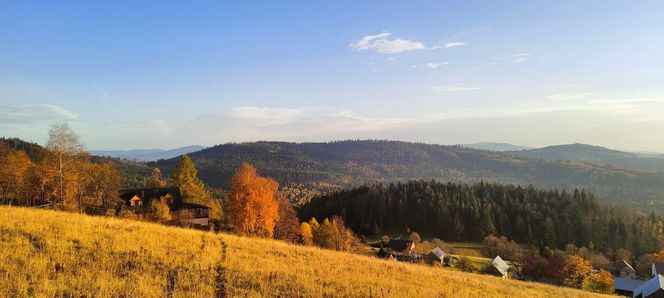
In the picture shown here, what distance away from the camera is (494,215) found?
133m

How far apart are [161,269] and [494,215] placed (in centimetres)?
13414

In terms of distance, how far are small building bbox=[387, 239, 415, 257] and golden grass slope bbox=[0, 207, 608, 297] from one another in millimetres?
76445

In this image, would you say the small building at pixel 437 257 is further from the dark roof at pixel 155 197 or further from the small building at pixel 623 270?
the dark roof at pixel 155 197

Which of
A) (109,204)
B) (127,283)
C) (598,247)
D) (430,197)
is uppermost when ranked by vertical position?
(127,283)

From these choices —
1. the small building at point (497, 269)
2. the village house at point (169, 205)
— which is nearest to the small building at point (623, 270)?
the small building at point (497, 269)

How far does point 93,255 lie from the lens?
1342 centimetres

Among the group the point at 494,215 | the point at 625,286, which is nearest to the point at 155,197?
the point at 625,286

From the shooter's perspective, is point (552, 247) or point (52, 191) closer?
point (52, 191)

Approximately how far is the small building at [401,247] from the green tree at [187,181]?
47179 millimetres

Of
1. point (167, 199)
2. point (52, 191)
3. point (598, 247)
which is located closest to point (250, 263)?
point (52, 191)

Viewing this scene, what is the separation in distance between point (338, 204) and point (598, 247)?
7983 centimetres

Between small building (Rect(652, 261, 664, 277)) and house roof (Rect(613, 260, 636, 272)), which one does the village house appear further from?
house roof (Rect(613, 260, 636, 272))

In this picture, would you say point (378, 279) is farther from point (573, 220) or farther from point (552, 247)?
point (573, 220)

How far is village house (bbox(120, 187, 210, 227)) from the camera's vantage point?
54.3 m
